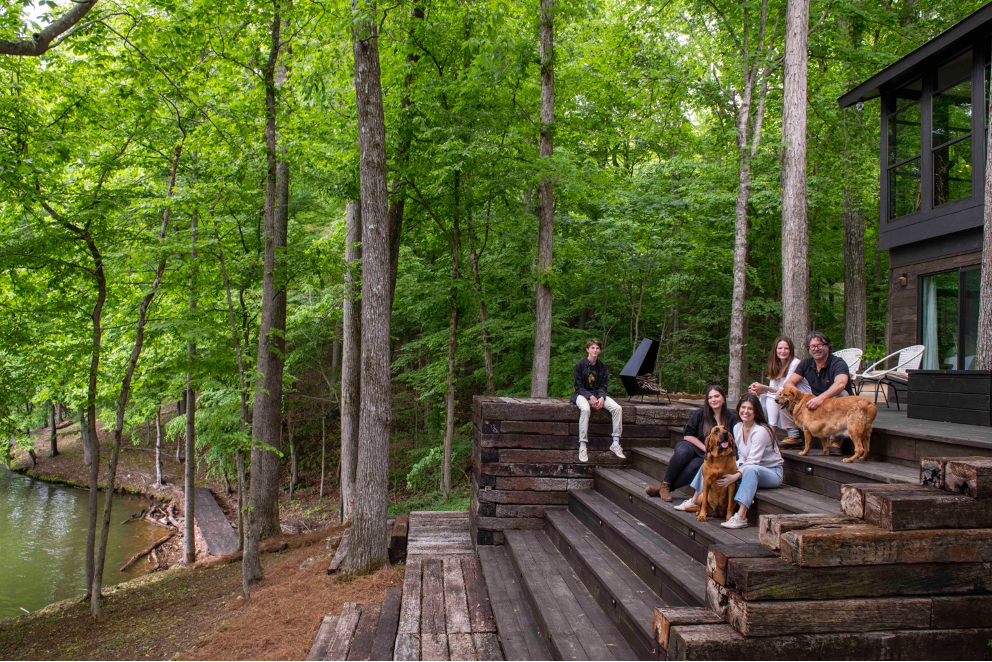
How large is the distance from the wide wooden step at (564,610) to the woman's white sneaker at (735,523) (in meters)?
0.97

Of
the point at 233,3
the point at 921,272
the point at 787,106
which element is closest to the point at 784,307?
the point at 921,272

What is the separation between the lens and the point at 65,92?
26.1 ft

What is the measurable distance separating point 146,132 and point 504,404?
6.61 meters

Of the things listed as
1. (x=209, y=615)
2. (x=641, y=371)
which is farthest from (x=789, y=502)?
(x=209, y=615)

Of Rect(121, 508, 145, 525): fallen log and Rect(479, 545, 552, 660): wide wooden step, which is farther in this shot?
Rect(121, 508, 145, 525): fallen log

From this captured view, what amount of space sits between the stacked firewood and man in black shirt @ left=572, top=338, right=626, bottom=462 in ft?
10.1

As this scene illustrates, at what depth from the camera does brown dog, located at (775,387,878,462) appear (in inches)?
163

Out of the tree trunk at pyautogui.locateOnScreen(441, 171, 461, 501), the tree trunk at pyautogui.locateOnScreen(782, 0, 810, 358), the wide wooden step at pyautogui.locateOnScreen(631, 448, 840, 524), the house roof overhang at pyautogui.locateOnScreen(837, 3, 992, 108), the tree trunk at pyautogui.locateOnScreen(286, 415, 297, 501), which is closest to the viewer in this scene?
the wide wooden step at pyautogui.locateOnScreen(631, 448, 840, 524)

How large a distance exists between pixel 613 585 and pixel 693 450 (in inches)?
53.1

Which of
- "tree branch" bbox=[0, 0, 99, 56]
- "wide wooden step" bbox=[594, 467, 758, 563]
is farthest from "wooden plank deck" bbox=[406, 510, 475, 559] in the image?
"tree branch" bbox=[0, 0, 99, 56]

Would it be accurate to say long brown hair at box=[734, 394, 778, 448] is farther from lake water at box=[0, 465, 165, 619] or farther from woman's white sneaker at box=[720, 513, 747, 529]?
lake water at box=[0, 465, 165, 619]

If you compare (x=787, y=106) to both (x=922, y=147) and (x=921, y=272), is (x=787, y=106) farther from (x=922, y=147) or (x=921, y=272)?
(x=921, y=272)

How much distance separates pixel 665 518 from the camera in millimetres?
4359

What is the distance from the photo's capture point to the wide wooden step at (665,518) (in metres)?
3.71
